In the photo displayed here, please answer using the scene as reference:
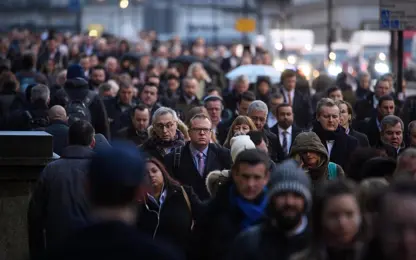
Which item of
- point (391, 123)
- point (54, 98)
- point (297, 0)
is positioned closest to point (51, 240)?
point (391, 123)

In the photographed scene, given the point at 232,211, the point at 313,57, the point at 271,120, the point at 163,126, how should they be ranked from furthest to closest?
the point at 313,57 → the point at 271,120 → the point at 163,126 → the point at 232,211

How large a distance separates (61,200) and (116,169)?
418 centimetres

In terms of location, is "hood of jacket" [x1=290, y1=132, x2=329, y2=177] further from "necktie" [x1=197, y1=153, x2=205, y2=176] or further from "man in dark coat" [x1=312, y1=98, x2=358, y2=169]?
"man in dark coat" [x1=312, y1=98, x2=358, y2=169]

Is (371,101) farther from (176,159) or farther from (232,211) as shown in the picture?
(232,211)

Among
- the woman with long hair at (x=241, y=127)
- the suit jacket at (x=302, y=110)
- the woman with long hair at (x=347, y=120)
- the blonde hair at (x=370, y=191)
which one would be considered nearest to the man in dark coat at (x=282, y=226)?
the blonde hair at (x=370, y=191)

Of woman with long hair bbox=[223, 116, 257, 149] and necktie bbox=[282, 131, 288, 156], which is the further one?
necktie bbox=[282, 131, 288, 156]

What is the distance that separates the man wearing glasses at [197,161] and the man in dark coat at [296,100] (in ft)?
24.1

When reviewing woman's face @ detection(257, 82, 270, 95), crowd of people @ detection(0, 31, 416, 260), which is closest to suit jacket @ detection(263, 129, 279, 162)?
crowd of people @ detection(0, 31, 416, 260)

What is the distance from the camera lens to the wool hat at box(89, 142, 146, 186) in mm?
6074

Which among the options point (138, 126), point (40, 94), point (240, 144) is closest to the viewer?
point (240, 144)

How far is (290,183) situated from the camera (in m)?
7.80

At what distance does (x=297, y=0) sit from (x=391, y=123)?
8045 centimetres

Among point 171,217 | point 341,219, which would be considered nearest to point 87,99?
point 171,217

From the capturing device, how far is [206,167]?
13641 millimetres
